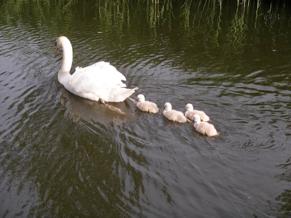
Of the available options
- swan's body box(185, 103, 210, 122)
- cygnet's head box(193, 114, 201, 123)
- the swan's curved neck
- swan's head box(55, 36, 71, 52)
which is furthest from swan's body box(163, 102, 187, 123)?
swan's head box(55, 36, 71, 52)

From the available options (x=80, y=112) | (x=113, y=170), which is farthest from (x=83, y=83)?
(x=113, y=170)

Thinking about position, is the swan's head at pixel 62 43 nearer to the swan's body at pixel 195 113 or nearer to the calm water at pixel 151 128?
the calm water at pixel 151 128

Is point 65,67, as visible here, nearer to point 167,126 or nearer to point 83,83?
point 83,83

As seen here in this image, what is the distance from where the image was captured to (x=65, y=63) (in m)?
8.99

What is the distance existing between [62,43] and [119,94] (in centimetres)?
210

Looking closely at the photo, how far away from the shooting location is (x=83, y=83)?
8.05 meters

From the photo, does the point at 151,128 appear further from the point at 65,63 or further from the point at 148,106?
the point at 65,63

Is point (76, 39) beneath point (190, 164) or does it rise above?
above

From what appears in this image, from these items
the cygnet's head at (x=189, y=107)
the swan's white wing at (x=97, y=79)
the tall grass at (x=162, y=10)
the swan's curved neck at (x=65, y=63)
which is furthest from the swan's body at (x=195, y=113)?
the tall grass at (x=162, y=10)

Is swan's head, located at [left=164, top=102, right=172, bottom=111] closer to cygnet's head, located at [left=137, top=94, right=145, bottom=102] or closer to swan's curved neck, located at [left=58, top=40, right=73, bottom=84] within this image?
cygnet's head, located at [left=137, top=94, right=145, bottom=102]

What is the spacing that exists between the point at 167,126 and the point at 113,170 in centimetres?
130

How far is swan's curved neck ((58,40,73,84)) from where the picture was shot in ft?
28.6

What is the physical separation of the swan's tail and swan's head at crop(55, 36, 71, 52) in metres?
1.89

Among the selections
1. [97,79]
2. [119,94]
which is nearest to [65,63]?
[97,79]
